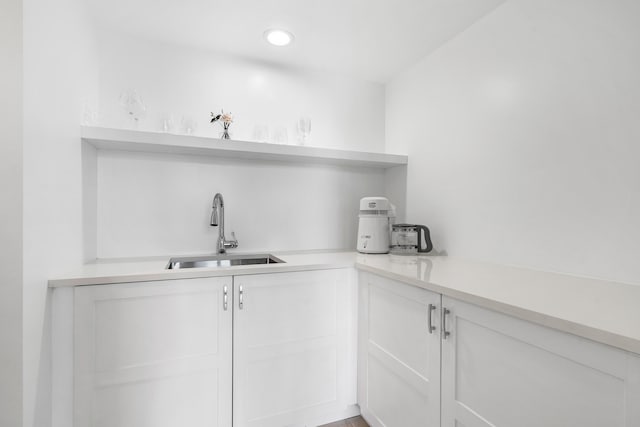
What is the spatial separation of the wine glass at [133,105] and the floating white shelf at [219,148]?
0.16 meters

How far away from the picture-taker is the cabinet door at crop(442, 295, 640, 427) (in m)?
0.72

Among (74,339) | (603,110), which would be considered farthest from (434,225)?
(74,339)

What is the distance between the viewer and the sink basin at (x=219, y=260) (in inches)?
73.2

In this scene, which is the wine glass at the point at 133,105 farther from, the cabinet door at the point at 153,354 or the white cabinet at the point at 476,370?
the white cabinet at the point at 476,370

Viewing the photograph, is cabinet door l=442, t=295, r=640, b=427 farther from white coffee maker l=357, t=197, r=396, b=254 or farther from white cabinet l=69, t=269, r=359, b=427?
white coffee maker l=357, t=197, r=396, b=254

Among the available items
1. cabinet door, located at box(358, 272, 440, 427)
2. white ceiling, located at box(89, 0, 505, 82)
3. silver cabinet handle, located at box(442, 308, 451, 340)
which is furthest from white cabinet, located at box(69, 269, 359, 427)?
white ceiling, located at box(89, 0, 505, 82)

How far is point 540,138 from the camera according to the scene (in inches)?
56.3

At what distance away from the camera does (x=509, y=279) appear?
1.28m

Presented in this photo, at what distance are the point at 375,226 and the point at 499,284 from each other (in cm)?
92

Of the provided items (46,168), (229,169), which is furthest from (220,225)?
(46,168)

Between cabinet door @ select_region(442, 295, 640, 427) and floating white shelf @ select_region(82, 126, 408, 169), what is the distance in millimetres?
1200

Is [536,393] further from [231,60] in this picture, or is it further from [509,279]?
[231,60]

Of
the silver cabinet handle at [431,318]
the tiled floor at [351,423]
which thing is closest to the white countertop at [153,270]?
the silver cabinet handle at [431,318]

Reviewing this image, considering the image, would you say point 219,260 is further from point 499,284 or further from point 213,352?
point 499,284
